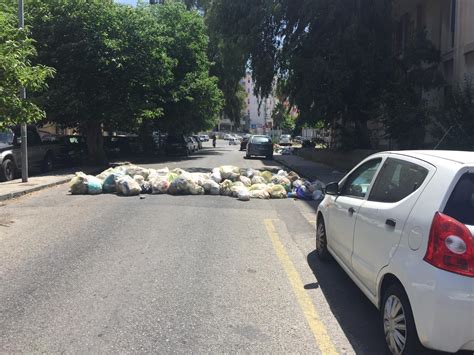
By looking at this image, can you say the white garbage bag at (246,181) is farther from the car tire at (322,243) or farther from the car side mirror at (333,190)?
the car side mirror at (333,190)

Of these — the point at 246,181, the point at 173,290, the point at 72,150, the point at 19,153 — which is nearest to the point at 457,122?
the point at 246,181

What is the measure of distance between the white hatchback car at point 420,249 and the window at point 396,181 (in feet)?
0.04

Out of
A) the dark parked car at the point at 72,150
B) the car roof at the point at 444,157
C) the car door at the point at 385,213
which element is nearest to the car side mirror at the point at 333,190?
the car door at the point at 385,213

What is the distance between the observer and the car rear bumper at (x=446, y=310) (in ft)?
11.1

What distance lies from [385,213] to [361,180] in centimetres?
141

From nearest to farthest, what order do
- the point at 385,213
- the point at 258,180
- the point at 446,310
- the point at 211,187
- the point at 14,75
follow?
the point at 446,310
the point at 385,213
the point at 14,75
the point at 211,187
the point at 258,180

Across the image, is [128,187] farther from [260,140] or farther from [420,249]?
[260,140]

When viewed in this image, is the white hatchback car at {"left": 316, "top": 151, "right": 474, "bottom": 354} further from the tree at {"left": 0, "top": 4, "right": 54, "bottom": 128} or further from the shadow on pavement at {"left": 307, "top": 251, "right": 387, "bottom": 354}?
the tree at {"left": 0, "top": 4, "right": 54, "bottom": 128}

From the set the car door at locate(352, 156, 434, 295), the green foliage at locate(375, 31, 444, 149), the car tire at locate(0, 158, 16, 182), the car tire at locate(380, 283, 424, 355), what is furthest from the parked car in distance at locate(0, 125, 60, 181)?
the car tire at locate(380, 283, 424, 355)

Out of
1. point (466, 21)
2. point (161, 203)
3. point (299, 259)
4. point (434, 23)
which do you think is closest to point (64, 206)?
point (161, 203)

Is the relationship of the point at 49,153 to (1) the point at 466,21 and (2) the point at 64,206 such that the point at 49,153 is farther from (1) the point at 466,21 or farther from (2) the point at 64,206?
(1) the point at 466,21

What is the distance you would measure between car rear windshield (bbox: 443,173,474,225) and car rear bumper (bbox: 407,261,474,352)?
41cm

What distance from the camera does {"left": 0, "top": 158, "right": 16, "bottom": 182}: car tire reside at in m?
16.8

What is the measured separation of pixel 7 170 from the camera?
55.8 feet
